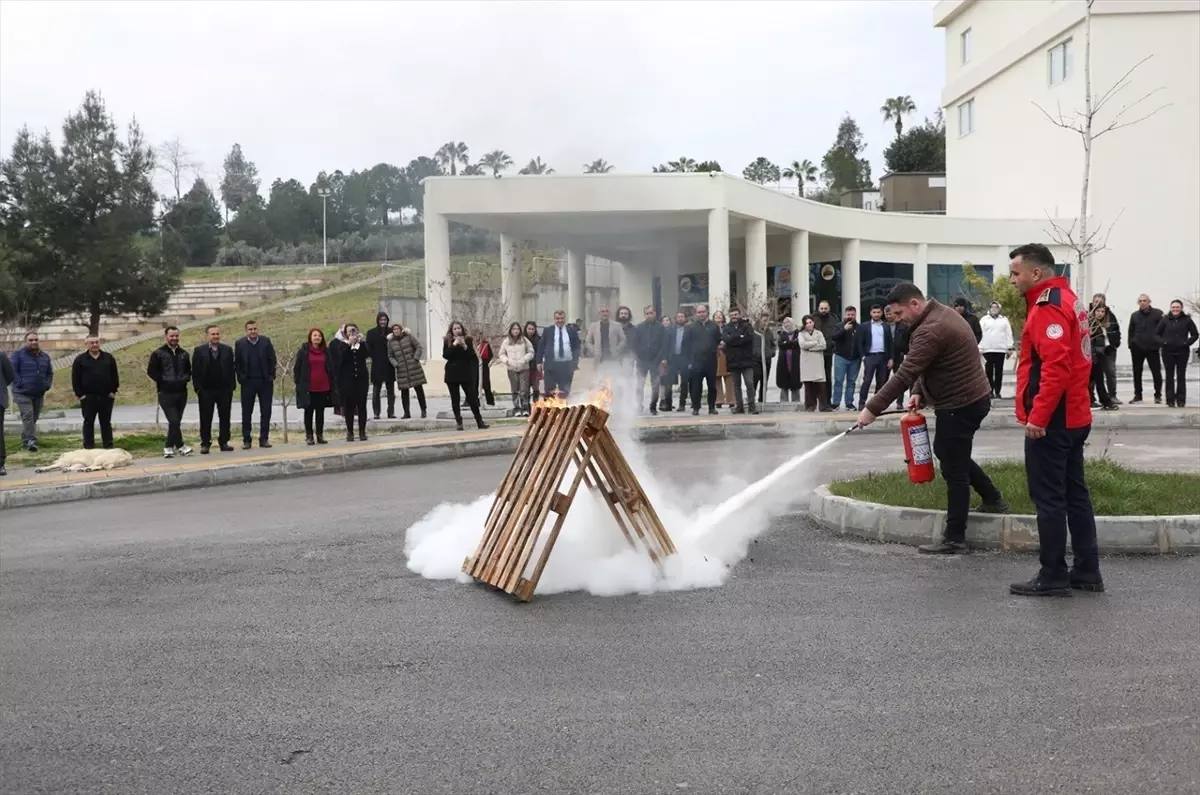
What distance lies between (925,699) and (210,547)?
588 centimetres

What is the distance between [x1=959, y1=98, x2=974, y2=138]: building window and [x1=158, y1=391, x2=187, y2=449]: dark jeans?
38.9m

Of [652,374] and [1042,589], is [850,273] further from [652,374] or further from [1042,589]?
[1042,589]

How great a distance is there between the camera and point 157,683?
4785 mm

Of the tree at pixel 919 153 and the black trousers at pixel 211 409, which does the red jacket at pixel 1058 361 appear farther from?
the tree at pixel 919 153

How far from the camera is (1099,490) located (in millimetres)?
8062

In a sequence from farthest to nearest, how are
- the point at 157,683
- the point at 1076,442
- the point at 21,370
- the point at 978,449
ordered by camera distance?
the point at 21,370
the point at 978,449
the point at 1076,442
the point at 157,683

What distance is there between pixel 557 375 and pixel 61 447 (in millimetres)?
7857

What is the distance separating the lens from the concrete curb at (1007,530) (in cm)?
713

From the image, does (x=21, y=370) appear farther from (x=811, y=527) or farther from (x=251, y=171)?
(x=251, y=171)

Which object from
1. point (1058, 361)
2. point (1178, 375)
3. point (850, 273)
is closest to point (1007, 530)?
point (1058, 361)

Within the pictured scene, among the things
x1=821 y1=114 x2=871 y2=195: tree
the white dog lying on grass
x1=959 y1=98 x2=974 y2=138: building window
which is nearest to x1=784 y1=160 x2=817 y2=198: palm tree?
x1=821 y1=114 x2=871 y2=195: tree

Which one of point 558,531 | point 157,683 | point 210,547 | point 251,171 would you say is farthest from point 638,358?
point 251,171

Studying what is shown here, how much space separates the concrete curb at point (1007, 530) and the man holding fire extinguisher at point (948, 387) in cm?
25

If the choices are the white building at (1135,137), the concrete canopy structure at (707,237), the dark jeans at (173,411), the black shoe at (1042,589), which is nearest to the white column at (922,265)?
the concrete canopy structure at (707,237)
